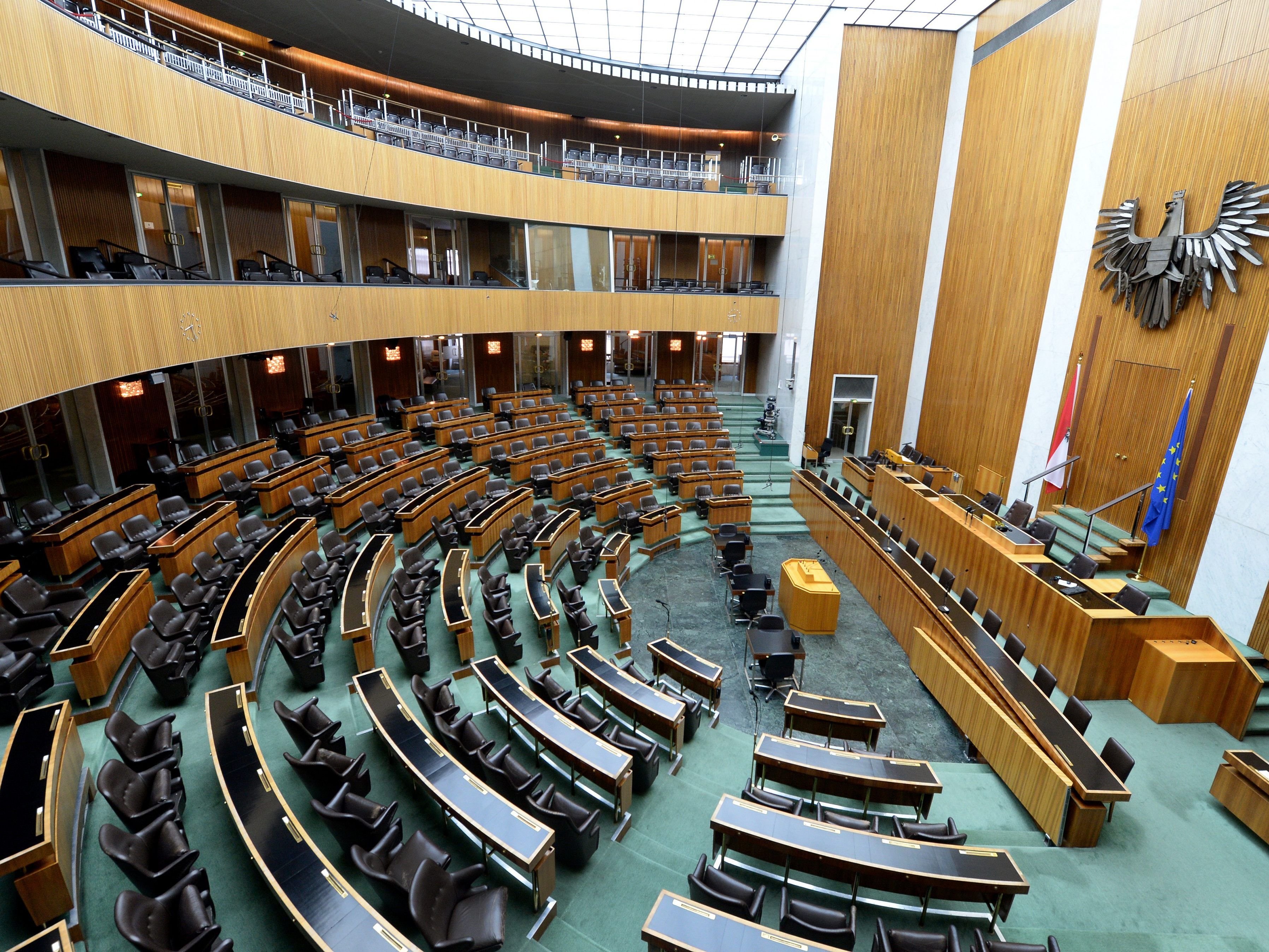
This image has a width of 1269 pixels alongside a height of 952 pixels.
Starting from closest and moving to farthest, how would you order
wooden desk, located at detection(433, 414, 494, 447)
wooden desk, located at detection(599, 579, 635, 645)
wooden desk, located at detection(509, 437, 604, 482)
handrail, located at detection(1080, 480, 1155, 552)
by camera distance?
wooden desk, located at detection(599, 579, 635, 645), handrail, located at detection(1080, 480, 1155, 552), wooden desk, located at detection(509, 437, 604, 482), wooden desk, located at detection(433, 414, 494, 447)

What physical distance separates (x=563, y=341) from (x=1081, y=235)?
1274 centimetres

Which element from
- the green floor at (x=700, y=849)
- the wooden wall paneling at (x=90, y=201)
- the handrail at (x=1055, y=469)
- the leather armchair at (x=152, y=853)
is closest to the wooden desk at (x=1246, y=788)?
the green floor at (x=700, y=849)

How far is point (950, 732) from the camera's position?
716 cm

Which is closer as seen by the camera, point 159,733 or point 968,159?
point 159,733

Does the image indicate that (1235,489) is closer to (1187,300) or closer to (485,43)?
(1187,300)

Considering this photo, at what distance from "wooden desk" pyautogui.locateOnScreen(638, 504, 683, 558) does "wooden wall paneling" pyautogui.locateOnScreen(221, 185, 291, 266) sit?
8.63 m

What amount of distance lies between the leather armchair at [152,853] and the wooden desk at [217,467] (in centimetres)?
651

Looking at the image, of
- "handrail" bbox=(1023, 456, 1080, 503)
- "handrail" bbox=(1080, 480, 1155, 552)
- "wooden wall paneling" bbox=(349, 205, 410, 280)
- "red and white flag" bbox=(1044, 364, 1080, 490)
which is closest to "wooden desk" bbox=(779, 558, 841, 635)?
"handrail" bbox=(1080, 480, 1155, 552)

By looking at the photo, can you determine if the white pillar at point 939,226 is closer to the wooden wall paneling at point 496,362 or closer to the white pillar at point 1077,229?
the white pillar at point 1077,229

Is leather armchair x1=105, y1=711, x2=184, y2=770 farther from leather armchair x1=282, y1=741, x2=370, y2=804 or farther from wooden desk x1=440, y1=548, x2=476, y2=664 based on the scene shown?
wooden desk x1=440, y1=548, x2=476, y2=664

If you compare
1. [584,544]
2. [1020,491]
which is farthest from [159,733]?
[1020,491]

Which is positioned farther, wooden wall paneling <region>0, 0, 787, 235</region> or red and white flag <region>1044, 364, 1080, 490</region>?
red and white flag <region>1044, 364, 1080, 490</region>

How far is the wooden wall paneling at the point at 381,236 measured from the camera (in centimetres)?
1507

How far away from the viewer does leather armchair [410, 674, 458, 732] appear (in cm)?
545
